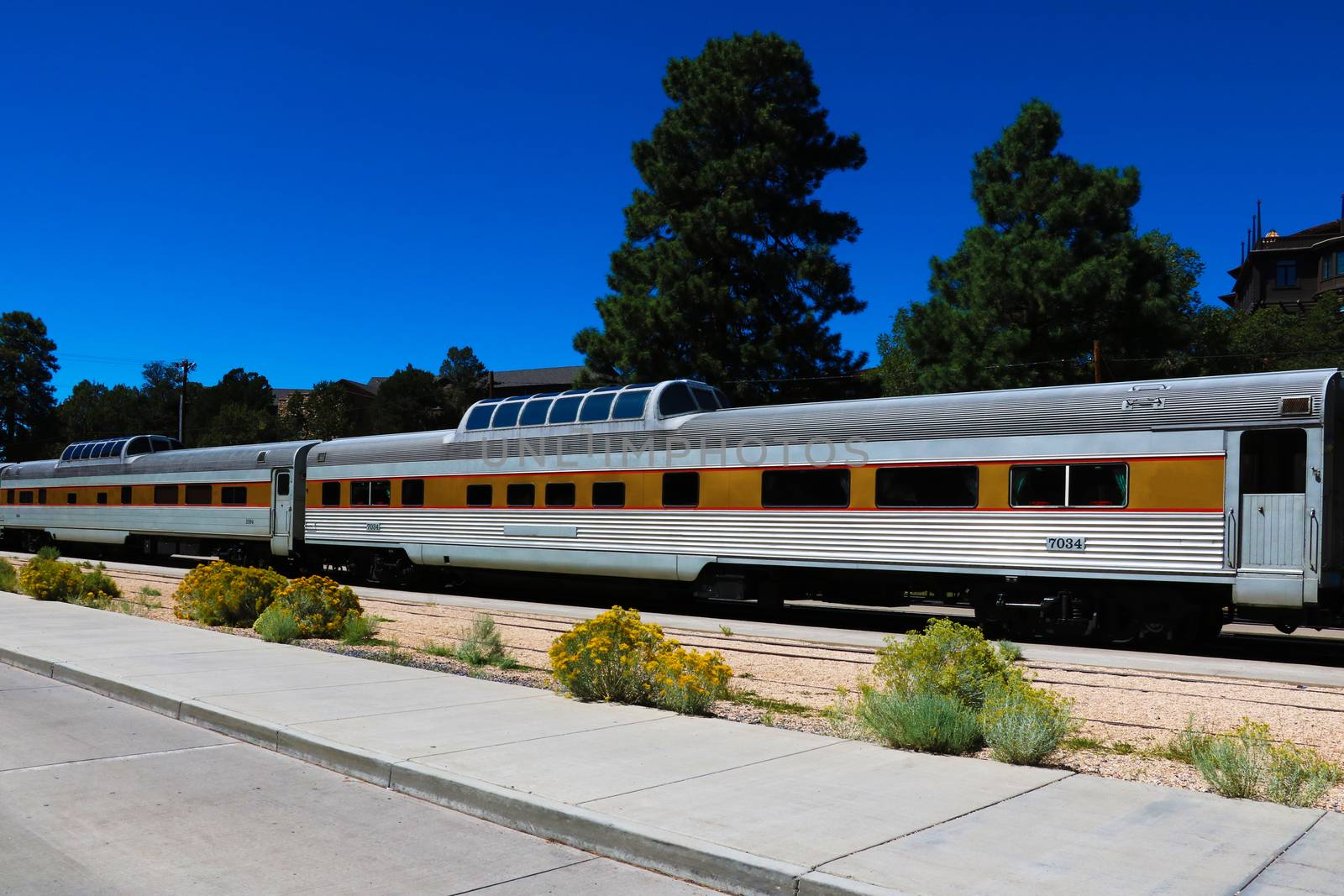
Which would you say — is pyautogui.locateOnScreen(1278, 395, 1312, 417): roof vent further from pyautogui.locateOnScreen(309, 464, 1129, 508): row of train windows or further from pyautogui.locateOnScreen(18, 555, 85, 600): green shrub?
pyautogui.locateOnScreen(18, 555, 85, 600): green shrub

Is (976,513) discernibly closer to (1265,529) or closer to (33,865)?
(1265,529)

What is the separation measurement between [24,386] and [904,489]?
100541 mm

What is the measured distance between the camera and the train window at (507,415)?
870 inches

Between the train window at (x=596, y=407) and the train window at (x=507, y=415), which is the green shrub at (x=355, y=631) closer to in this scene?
the train window at (x=596, y=407)

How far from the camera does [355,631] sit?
13.8 metres

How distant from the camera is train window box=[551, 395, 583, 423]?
2091 cm

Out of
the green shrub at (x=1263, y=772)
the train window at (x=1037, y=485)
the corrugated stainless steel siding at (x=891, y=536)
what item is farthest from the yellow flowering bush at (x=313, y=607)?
the green shrub at (x=1263, y=772)

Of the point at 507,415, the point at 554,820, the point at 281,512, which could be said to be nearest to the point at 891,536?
the point at 507,415

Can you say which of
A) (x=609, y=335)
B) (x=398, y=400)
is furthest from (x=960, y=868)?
(x=398, y=400)

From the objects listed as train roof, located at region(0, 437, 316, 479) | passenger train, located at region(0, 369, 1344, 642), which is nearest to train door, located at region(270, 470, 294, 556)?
train roof, located at region(0, 437, 316, 479)

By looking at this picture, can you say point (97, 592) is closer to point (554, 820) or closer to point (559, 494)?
point (559, 494)

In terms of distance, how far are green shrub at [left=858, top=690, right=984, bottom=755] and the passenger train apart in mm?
7295

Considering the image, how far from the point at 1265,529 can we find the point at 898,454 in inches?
195

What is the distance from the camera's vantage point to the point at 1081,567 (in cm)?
1428
